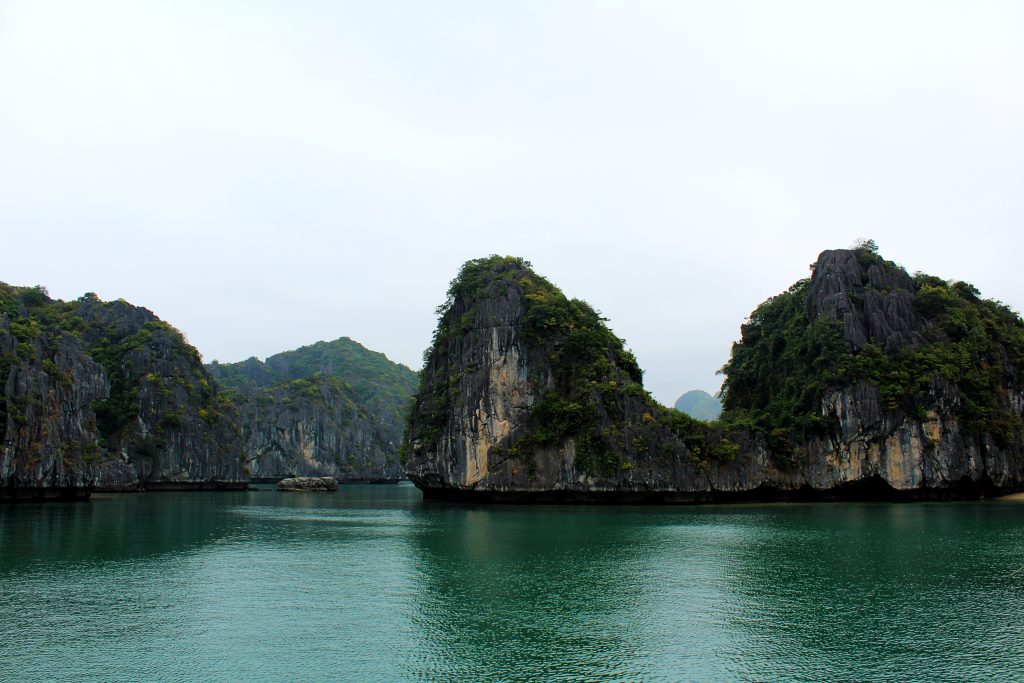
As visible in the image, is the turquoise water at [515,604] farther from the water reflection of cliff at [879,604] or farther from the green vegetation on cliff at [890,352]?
the green vegetation on cliff at [890,352]

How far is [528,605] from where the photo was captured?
17344 millimetres

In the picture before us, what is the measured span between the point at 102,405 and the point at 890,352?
239 ft

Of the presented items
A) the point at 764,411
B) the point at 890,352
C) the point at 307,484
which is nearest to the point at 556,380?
the point at 764,411

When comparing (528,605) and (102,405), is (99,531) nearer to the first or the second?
(528,605)

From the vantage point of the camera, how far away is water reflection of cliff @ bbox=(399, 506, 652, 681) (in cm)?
1310

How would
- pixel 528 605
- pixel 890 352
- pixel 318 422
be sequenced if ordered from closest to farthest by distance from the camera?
pixel 528 605
pixel 890 352
pixel 318 422

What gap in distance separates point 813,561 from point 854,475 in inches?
1271

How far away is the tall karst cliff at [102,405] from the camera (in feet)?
160

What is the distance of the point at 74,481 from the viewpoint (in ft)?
166

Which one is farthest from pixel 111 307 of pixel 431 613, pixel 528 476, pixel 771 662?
pixel 771 662

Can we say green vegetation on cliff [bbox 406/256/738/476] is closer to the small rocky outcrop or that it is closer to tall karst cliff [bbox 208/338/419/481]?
the small rocky outcrop

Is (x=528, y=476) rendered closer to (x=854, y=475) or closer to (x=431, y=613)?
(x=854, y=475)

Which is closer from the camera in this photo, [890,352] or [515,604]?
[515,604]

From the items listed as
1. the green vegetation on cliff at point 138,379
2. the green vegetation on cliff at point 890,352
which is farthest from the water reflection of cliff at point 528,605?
the green vegetation on cliff at point 138,379
